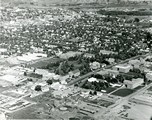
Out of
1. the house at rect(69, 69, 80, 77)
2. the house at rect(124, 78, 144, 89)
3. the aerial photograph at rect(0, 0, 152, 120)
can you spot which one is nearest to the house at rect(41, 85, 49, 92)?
the aerial photograph at rect(0, 0, 152, 120)

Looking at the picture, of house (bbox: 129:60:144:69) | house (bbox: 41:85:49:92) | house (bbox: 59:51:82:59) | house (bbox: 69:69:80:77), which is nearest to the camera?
house (bbox: 41:85:49:92)

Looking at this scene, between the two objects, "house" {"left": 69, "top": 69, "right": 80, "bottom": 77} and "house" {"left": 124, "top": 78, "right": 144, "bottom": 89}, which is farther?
"house" {"left": 69, "top": 69, "right": 80, "bottom": 77}

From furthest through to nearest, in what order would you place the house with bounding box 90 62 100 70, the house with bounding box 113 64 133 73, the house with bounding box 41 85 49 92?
the house with bounding box 90 62 100 70 → the house with bounding box 113 64 133 73 → the house with bounding box 41 85 49 92

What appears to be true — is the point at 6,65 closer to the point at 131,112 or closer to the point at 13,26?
the point at 131,112

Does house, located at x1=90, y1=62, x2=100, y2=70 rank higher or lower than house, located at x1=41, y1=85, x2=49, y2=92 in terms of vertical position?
higher

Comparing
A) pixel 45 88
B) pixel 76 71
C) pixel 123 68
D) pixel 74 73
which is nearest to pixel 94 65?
pixel 76 71

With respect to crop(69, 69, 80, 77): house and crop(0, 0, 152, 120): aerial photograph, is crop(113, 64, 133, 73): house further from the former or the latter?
crop(69, 69, 80, 77): house

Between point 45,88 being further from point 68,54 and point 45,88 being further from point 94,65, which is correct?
point 68,54

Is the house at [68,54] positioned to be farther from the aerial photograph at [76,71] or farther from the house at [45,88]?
the house at [45,88]
